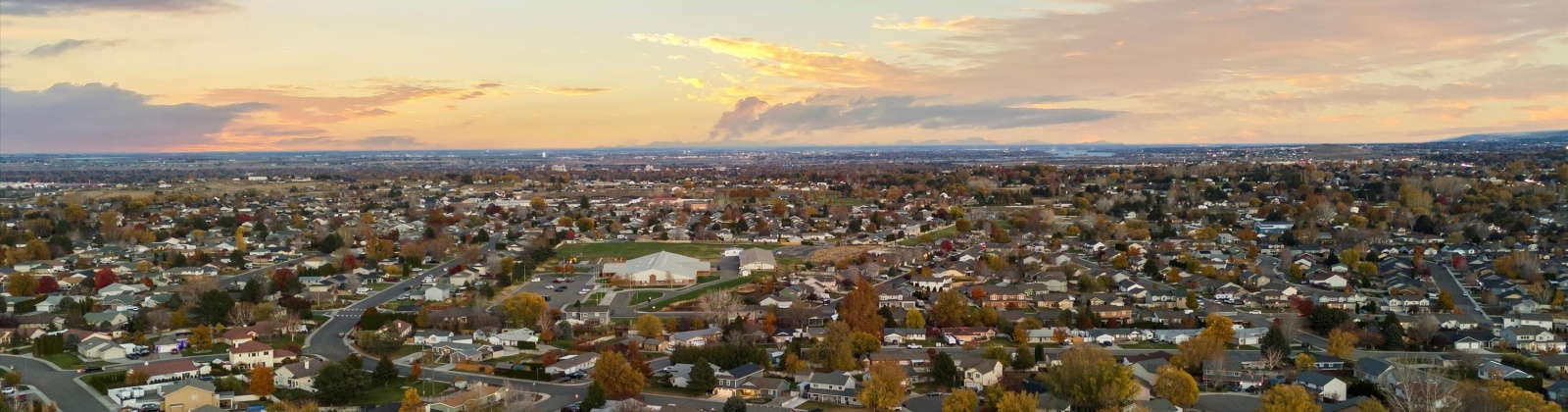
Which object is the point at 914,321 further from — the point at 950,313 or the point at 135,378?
the point at 135,378

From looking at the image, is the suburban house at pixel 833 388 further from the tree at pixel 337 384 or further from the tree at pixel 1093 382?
the tree at pixel 337 384

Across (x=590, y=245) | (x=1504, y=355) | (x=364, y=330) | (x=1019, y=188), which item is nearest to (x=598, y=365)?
(x=364, y=330)

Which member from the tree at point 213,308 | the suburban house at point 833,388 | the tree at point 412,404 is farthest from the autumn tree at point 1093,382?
the tree at point 213,308

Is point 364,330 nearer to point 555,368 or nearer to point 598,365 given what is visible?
point 555,368

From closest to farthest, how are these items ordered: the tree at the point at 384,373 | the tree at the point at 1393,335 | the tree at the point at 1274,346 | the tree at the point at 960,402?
1. the tree at the point at 960,402
2. the tree at the point at 384,373
3. the tree at the point at 1274,346
4. the tree at the point at 1393,335

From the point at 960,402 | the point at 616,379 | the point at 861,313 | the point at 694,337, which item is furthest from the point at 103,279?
the point at 960,402

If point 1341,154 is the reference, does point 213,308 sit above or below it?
above
